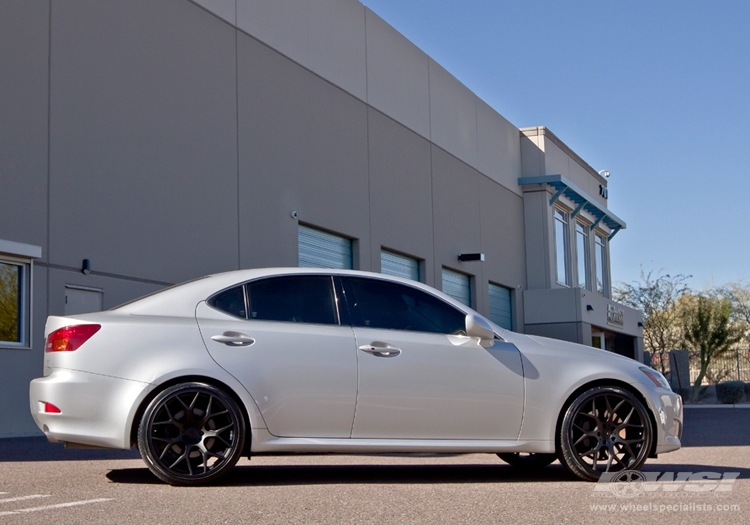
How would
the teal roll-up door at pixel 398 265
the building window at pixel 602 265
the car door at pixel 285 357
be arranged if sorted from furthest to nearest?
the building window at pixel 602 265 → the teal roll-up door at pixel 398 265 → the car door at pixel 285 357

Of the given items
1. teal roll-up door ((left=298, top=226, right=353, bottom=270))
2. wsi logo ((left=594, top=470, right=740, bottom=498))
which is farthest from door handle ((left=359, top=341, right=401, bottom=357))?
teal roll-up door ((left=298, top=226, right=353, bottom=270))

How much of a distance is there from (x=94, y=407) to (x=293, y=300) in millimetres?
1533

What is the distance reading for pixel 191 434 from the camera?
21.9 feet

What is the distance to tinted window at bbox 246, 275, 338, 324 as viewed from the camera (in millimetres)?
7191

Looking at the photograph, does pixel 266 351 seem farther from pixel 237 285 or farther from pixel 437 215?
pixel 437 215

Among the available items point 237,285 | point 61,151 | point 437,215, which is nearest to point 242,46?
point 61,151

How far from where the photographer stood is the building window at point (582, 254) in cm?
3947

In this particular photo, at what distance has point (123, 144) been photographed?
53.9 ft

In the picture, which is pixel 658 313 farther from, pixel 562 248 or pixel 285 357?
pixel 285 357

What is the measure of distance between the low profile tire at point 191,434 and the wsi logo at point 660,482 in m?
2.42

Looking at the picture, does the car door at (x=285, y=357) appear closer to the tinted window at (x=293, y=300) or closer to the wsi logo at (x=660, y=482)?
the tinted window at (x=293, y=300)

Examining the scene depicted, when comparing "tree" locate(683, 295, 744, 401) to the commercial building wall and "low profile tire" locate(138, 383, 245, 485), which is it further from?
"low profile tire" locate(138, 383, 245, 485)

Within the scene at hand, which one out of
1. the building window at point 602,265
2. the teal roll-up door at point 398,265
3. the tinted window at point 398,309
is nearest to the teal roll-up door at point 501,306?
the teal roll-up door at point 398,265

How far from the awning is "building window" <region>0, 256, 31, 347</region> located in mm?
22811
